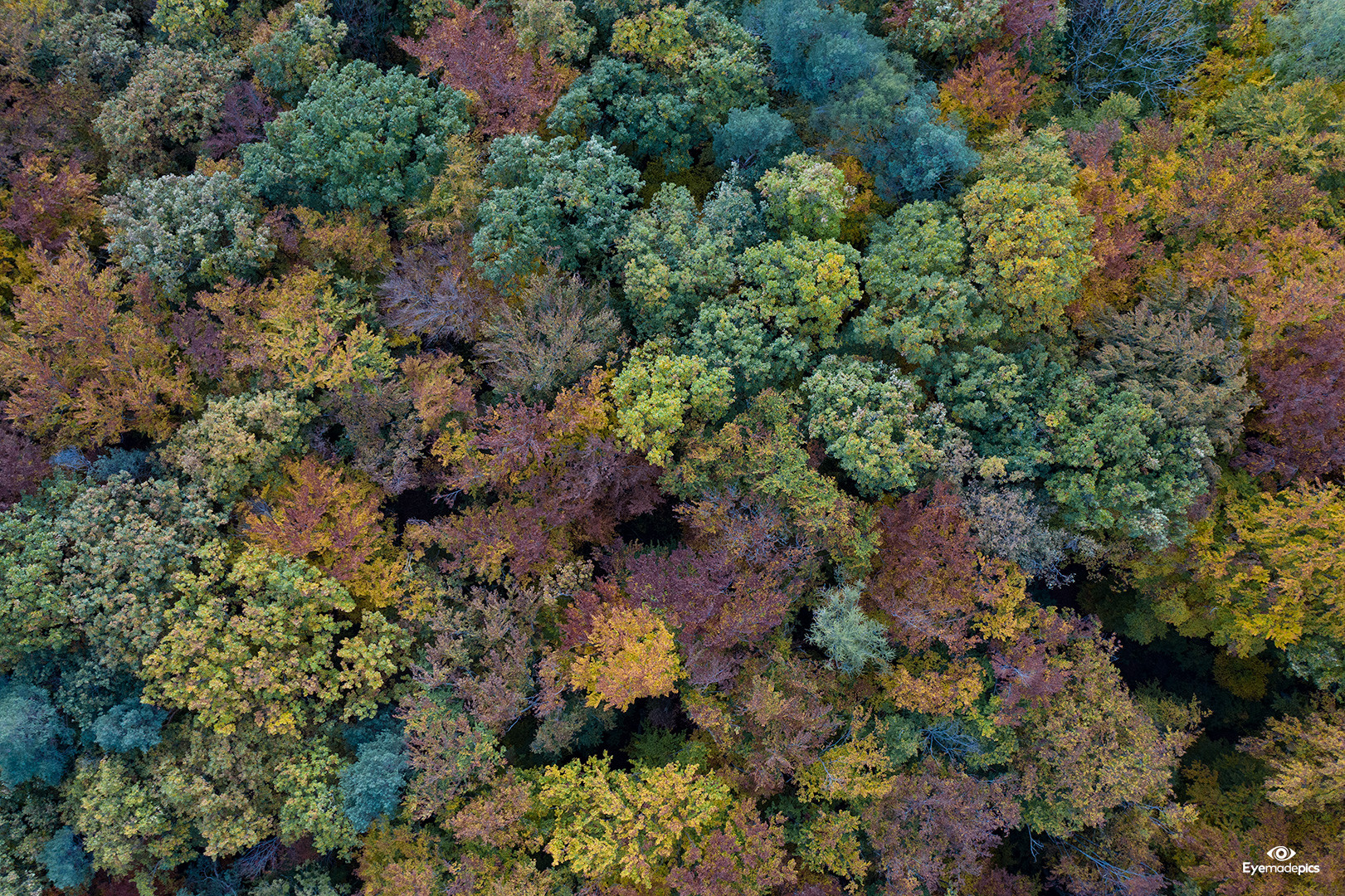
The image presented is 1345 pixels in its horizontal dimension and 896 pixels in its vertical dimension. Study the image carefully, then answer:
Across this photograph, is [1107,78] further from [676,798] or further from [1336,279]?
[676,798]

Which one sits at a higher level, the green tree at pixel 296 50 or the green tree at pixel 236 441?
the green tree at pixel 296 50

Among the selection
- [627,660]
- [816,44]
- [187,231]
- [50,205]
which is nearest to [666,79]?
[816,44]

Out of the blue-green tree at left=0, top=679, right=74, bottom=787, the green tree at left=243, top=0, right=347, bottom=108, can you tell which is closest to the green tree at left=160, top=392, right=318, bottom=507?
the blue-green tree at left=0, top=679, right=74, bottom=787

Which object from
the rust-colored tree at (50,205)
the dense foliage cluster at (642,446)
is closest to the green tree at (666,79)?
the dense foliage cluster at (642,446)

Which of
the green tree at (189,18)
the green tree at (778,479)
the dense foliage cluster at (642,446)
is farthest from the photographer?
the green tree at (189,18)

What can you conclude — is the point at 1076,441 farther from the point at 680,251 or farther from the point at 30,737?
the point at 30,737

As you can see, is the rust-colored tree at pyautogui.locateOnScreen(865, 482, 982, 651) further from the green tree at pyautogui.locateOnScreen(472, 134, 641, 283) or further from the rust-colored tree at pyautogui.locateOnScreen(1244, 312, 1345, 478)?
the green tree at pyautogui.locateOnScreen(472, 134, 641, 283)

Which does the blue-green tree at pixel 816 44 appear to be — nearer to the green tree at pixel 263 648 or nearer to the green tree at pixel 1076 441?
the green tree at pixel 1076 441

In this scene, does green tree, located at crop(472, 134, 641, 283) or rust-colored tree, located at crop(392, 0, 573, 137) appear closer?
green tree, located at crop(472, 134, 641, 283)
